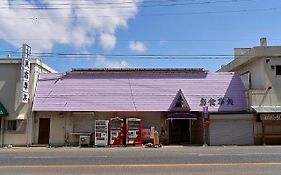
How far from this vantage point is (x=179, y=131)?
2991 centimetres

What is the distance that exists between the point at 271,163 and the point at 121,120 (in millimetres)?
16000

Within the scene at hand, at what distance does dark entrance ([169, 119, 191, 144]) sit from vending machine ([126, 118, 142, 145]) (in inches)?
134

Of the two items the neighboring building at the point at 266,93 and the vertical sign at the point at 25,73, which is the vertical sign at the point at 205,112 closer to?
the neighboring building at the point at 266,93

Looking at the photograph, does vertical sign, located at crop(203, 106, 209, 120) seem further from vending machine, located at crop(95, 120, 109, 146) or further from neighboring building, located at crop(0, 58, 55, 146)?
neighboring building, located at crop(0, 58, 55, 146)

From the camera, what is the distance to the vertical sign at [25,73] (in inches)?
1085

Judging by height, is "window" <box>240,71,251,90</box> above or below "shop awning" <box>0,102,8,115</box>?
above

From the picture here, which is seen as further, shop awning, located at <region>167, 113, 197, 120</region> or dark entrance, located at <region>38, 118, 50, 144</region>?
dark entrance, located at <region>38, 118, 50, 144</region>

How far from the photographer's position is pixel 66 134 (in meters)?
28.6

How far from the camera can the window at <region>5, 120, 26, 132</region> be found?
2820 centimetres

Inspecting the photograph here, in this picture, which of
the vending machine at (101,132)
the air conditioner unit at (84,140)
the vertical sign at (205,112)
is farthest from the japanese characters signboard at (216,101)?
the air conditioner unit at (84,140)

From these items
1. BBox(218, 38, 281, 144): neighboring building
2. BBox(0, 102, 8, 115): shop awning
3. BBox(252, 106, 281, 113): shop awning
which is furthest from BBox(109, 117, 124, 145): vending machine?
BBox(252, 106, 281, 113): shop awning

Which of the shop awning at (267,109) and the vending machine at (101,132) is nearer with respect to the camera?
the shop awning at (267,109)

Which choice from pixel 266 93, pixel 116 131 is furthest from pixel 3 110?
pixel 266 93

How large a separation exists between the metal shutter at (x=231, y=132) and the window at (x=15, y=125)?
50.1ft
